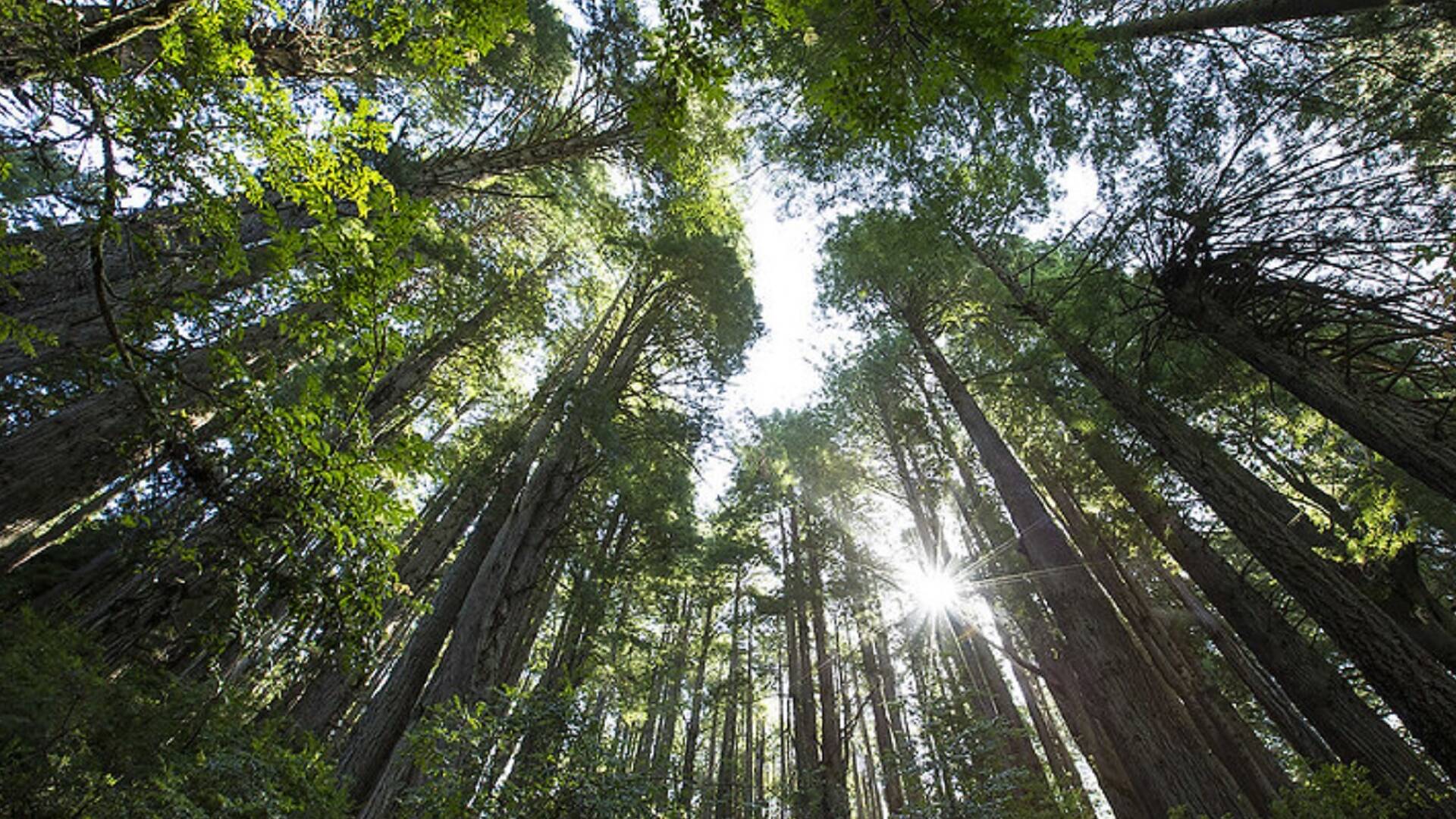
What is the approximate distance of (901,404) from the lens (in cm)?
1320

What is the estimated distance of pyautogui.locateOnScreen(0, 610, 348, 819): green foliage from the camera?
255cm

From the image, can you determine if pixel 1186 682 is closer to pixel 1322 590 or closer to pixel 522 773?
pixel 1322 590

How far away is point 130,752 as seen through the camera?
3002mm

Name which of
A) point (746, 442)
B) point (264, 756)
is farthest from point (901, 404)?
point (264, 756)

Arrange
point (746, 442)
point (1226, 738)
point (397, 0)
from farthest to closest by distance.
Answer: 1. point (746, 442)
2. point (1226, 738)
3. point (397, 0)

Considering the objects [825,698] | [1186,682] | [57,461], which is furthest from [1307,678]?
[57,461]

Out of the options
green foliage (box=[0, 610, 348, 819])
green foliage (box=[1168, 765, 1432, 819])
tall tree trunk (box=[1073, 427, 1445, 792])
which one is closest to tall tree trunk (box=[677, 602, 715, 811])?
green foliage (box=[0, 610, 348, 819])

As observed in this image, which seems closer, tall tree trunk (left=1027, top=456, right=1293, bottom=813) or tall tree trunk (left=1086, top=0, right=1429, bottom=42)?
tall tree trunk (left=1086, top=0, right=1429, bottom=42)

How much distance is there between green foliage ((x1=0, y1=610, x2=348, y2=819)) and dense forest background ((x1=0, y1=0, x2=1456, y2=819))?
0.11 feet

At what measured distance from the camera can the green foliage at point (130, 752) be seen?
2.55 meters

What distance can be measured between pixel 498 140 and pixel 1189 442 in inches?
378

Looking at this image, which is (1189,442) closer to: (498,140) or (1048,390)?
(1048,390)

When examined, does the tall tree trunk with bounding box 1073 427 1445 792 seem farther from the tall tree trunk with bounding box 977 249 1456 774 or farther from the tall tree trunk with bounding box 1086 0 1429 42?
the tall tree trunk with bounding box 1086 0 1429 42

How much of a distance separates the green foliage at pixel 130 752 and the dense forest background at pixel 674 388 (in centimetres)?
3
